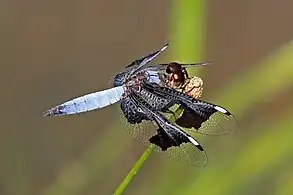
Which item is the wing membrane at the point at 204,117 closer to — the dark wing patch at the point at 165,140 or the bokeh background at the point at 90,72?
the dark wing patch at the point at 165,140

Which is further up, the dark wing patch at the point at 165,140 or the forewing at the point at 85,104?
the forewing at the point at 85,104

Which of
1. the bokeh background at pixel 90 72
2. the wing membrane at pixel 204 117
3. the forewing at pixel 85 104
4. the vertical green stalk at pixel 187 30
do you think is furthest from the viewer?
the bokeh background at pixel 90 72

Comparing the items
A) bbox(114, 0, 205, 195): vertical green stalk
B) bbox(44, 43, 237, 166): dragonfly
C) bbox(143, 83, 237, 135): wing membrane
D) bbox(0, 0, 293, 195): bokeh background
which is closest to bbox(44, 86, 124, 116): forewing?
bbox(44, 43, 237, 166): dragonfly

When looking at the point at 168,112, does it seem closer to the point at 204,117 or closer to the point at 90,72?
the point at 204,117

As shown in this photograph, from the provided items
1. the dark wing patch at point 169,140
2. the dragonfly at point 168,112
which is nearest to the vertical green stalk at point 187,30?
the dragonfly at point 168,112

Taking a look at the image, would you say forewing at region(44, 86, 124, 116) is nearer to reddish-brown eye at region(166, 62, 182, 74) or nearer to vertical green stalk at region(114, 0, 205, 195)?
reddish-brown eye at region(166, 62, 182, 74)

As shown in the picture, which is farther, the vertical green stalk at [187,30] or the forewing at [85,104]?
the vertical green stalk at [187,30]

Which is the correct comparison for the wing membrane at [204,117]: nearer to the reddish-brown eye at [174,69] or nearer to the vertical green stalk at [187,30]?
the reddish-brown eye at [174,69]

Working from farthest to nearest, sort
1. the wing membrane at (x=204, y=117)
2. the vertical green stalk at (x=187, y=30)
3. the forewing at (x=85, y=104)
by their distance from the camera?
1. the vertical green stalk at (x=187, y=30)
2. the forewing at (x=85, y=104)
3. the wing membrane at (x=204, y=117)

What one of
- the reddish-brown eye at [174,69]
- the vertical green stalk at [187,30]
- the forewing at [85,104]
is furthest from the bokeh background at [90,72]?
the reddish-brown eye at [174,69]
